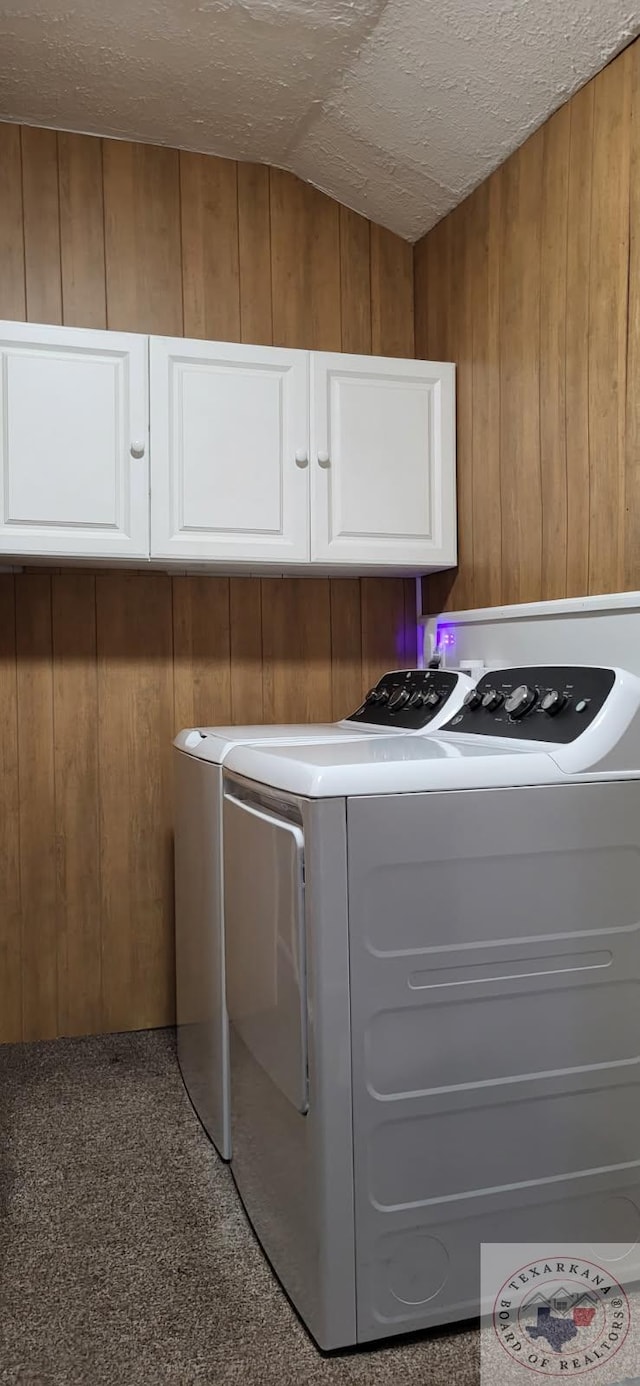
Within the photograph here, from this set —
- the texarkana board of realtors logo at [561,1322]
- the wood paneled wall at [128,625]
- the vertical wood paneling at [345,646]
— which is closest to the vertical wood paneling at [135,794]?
the wood paneled wall at [128,625]

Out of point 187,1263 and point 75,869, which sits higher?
point 75,869

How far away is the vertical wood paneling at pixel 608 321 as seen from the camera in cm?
200

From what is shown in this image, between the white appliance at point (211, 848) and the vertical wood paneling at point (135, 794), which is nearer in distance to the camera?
the white appliance at point (211, 848)

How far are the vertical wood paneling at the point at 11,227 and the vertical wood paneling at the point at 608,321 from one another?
1501 mm

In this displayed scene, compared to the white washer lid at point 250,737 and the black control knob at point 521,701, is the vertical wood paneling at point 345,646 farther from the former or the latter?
the black control knob at point 521,701

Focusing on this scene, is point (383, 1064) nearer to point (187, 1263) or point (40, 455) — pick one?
point (187, 1263)

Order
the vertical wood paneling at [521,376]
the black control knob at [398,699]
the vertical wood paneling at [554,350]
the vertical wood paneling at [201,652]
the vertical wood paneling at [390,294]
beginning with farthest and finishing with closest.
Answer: the vertical wood paneling at [390,294] < the vertical wood paneling at [201,652] < the black control knob at [398,699] < the vertical wood paneling at [521,376] < the vertical wood paneling at [554,350]

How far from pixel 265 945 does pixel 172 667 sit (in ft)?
4.23

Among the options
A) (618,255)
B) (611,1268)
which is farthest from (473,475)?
(611,1268)

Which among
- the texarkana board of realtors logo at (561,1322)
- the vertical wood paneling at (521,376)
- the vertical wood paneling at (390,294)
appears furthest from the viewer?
the vertical wood paneling at (390,294)

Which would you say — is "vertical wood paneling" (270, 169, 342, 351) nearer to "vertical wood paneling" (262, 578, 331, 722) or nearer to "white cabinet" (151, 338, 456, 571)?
"white cabinet" (151, 338, 456, 571)

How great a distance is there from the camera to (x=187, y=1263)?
5.69 feet

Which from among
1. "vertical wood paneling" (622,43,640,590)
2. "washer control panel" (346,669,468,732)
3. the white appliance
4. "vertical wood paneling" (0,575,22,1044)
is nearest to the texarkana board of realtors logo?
the white appliance

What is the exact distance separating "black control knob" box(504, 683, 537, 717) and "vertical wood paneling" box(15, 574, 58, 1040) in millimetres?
1376
